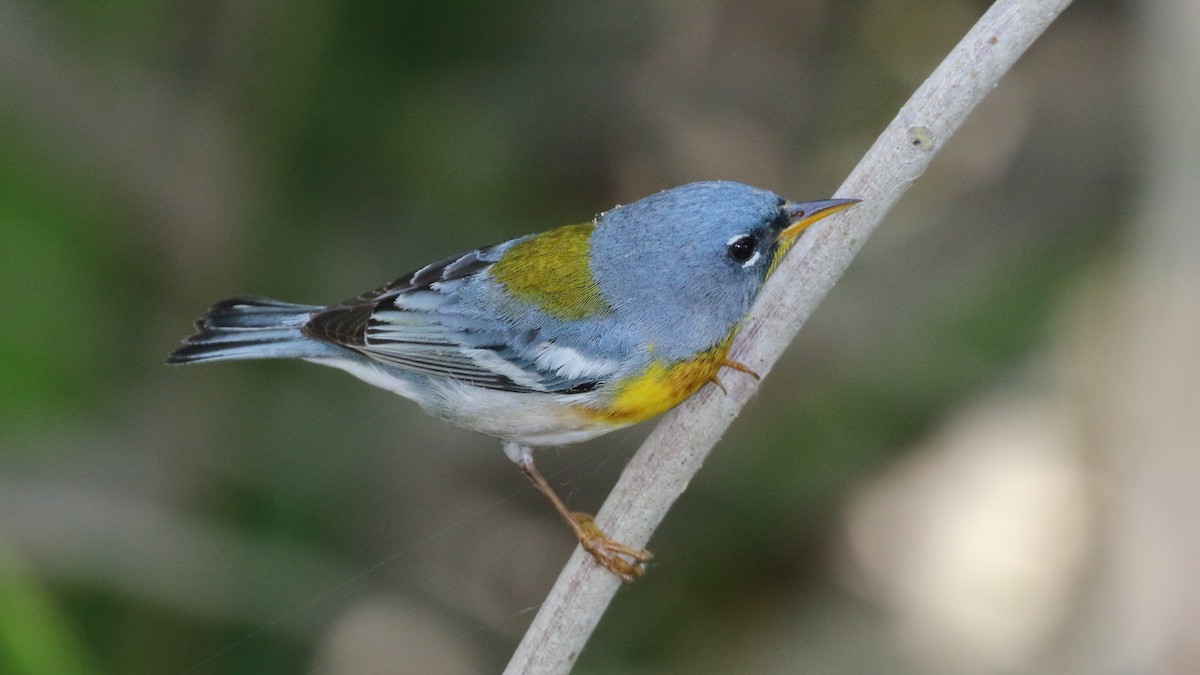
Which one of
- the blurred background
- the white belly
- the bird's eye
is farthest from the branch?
the blurred background

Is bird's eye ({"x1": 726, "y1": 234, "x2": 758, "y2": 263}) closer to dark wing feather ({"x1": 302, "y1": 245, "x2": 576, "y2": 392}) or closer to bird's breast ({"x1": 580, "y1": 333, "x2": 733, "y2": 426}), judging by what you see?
bird's breast ({"x1": 580, "y1": 333, "x2": 733, "y2": 426})

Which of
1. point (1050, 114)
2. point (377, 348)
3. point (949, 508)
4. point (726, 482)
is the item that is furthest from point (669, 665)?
point (1050, 114)

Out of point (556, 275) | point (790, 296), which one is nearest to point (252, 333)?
point (556, 275)

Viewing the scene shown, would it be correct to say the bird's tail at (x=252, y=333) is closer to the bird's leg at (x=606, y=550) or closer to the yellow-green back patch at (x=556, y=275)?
the yellow-green back patch at (x=556, y=275)

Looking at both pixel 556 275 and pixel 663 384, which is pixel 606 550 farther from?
pixel 556 275

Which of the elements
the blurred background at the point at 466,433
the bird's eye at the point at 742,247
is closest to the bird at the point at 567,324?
the bird's eye at the point at 742,247

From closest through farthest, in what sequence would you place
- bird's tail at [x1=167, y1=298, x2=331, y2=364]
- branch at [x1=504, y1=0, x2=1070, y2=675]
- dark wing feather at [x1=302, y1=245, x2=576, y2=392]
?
branch at [x1=504, y1=0, x2=1070, y2=675], dark wing feather at [x1=302, y1=245, x2=576, y2=392], bird's tail at [x1=167, y1=298, x2=331, y2=364]
